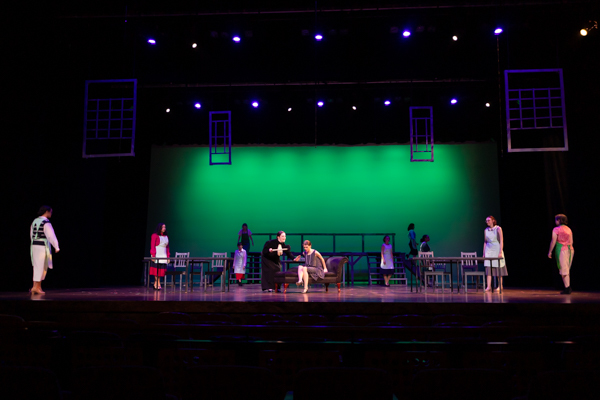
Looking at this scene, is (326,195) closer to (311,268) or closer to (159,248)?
(311,268)

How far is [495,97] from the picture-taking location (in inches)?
435

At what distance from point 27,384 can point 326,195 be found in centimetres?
1212

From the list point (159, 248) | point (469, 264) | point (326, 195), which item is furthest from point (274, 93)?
point (469, 264)

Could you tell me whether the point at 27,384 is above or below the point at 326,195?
below

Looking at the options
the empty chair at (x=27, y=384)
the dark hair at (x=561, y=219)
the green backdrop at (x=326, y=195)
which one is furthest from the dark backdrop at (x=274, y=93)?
the empty chair at (x=27, y=384)

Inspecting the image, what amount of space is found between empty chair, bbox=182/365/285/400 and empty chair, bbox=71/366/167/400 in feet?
0.37

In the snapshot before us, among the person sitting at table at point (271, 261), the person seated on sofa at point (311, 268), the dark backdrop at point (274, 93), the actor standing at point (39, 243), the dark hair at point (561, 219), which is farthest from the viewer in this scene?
the person sitting at table at point (271, 261)

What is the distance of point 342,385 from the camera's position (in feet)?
5.15

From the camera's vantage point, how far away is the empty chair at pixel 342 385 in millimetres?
1566

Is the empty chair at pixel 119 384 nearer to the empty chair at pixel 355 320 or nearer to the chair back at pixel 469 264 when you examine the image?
the empty chair at pixel 355 320

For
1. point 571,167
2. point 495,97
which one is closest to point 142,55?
point 495,97

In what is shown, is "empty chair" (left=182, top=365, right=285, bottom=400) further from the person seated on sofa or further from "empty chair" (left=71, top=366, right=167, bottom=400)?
the person seated on sofa

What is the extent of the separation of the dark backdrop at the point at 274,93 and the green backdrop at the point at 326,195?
0.65 meters

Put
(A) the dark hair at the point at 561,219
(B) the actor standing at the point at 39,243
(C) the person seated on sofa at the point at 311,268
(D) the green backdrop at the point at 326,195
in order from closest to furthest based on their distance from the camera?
(B) the actor standing at the point at 39,243
(A) the dark hair at the point at 561,219
(C) the person seated on sofa at the point at 311,268
(D) the green backdrop at the point at 326,195
